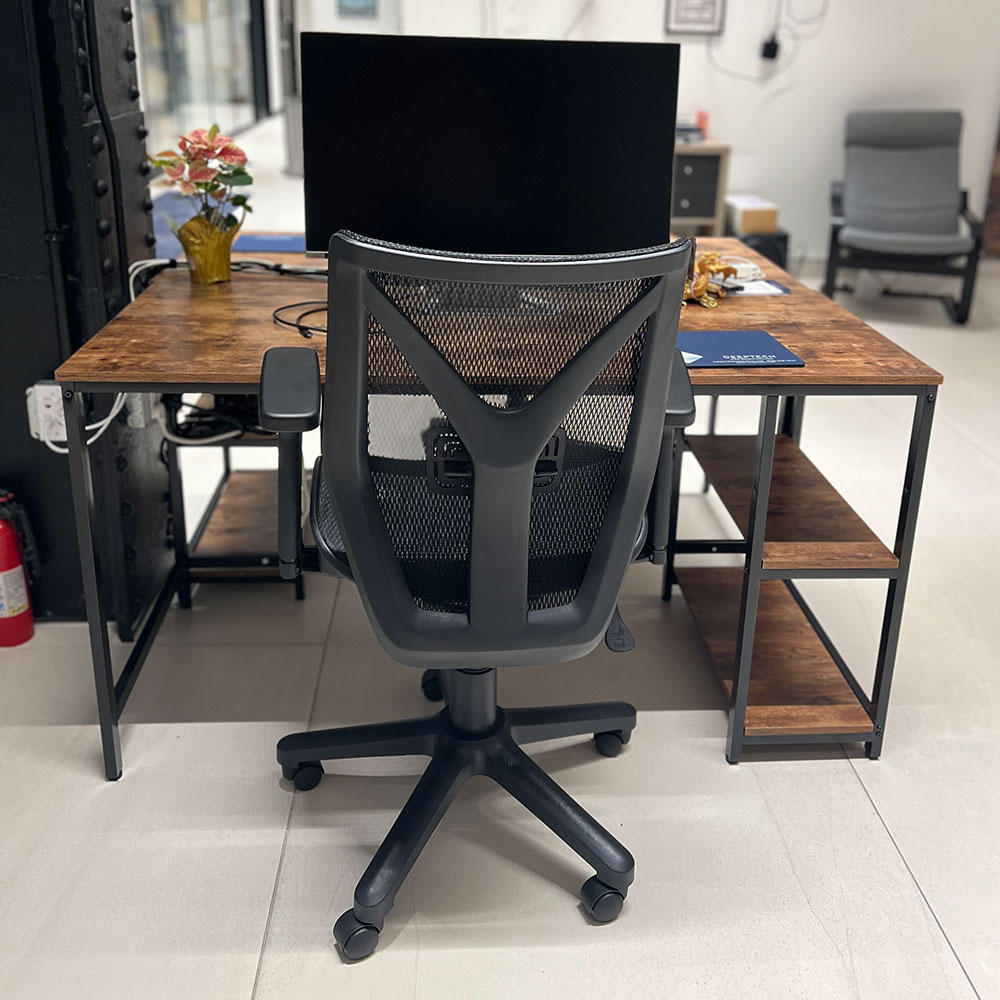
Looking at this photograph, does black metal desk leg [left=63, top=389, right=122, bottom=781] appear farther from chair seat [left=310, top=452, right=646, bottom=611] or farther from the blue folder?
the blue folder

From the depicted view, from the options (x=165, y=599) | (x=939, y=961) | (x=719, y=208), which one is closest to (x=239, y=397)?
(x=165, y=599)

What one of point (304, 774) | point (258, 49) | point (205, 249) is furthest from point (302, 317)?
point (258, 49)

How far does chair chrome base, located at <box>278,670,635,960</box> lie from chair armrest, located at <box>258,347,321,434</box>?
554mm

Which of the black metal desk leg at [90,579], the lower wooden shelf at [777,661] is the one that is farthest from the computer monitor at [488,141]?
the lower wooden shelf at [777,661]

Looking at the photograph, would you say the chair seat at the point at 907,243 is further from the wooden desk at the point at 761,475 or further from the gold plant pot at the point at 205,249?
the gold plant pot at the point at 205,249

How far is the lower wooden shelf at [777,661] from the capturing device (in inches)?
80.2

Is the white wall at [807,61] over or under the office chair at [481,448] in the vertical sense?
over

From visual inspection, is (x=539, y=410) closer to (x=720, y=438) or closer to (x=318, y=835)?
(x=318, y=835)

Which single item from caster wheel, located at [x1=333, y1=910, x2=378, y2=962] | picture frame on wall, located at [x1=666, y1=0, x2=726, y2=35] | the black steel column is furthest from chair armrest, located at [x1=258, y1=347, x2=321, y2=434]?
the black steel column

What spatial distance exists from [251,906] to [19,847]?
1.42 feet

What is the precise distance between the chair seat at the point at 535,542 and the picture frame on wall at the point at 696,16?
520 centimetres

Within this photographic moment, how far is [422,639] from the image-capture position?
1448 millimetres

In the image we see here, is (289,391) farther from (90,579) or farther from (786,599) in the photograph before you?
(786,599)

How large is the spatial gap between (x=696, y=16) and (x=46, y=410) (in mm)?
4826
